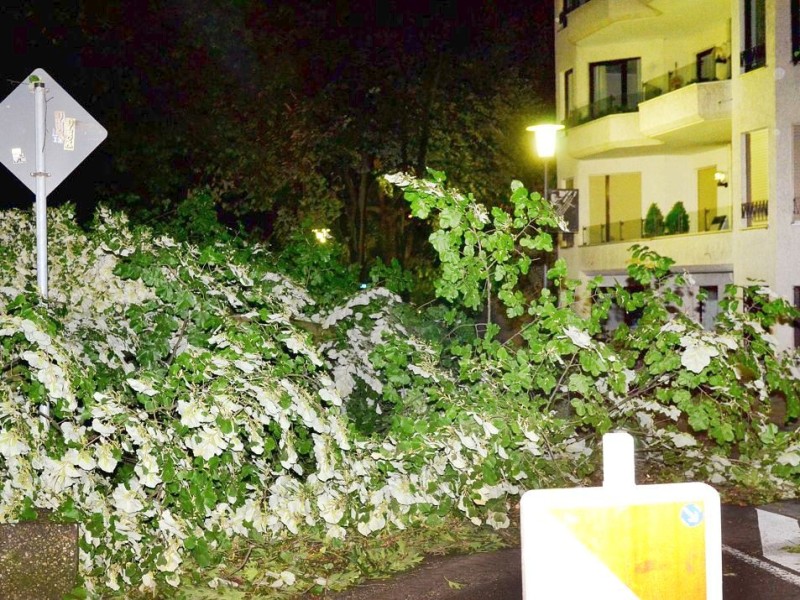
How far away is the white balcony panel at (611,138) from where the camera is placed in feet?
93.4

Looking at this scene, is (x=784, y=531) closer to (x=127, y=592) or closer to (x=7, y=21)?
(x=127, y=592)

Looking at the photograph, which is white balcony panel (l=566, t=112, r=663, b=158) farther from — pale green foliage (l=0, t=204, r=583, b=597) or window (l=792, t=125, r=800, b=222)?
pale green foliage (l=0, t=204, r=583, b=597)

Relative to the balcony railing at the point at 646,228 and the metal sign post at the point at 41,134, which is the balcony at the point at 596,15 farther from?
the metal sign post at the point at 41,134

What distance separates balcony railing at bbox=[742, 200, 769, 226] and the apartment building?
3 cm

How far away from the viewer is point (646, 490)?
217cm

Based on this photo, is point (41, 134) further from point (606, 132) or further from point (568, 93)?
point (568, 93)

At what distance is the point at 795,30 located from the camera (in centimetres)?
2034

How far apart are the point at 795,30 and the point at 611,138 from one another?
28.3ft

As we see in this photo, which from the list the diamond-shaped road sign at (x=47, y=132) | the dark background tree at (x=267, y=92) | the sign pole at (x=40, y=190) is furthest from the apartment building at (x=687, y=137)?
the sign pole at (x=40, y=190)

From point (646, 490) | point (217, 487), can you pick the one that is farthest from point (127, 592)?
point (646, 490)

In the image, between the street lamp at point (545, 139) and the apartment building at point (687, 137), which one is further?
the apartment building at point (687, 137)

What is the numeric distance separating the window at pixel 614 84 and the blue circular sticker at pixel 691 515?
92.3 ft

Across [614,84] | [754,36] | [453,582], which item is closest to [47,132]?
[453,582]

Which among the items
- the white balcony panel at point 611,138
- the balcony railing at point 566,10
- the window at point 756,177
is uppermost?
the balcony railing at point 566,10
